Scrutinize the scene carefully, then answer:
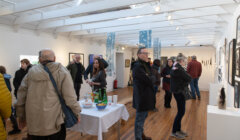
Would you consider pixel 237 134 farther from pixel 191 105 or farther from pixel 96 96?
pixel 191 105

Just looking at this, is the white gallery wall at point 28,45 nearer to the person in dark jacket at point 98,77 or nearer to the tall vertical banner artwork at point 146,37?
the person in dark jacket at point 98,77

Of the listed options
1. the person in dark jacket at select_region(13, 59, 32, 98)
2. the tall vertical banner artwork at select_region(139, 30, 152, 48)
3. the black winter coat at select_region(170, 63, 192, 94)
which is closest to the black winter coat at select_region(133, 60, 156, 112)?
the black winter coat at select_region(170, 63, 192, 94)

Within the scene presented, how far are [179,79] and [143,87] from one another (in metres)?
0.83

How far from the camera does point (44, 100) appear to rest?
4.98 feet

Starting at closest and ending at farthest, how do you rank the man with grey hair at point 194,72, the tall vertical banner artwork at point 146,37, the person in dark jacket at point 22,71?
the person in dark jacket at point 22,71 → the tall vertical banner artwork at point 146,37 → the man with grey hair at point 194,72

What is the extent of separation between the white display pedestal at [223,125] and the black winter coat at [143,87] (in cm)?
A: 79

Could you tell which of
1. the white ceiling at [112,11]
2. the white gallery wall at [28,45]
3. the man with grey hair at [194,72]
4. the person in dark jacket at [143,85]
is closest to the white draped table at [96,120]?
the person in dark jacket at [143,85]

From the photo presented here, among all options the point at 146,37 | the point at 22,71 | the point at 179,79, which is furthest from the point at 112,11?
the point at 22,71

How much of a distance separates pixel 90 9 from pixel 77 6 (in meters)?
0.37

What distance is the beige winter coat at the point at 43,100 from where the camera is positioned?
1.52m

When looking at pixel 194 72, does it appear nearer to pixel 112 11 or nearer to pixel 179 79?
pixel 179 79

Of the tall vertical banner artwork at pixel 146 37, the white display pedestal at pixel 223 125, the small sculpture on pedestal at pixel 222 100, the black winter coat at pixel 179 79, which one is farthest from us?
the tall vertical banner artwork at pixel 146 37

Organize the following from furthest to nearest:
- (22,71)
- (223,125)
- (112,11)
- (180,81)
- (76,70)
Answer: (76,70) < (112,11) < (22,71) < (180,81) < (223,125)

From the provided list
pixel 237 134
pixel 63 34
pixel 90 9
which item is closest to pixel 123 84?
pixel 63 34
